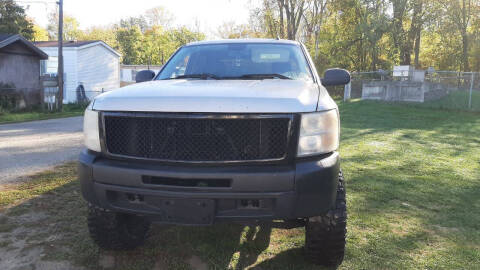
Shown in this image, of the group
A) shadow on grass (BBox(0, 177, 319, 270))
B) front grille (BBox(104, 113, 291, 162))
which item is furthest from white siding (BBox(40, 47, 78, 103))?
front grille (BBox(104, 113, 291, 162))

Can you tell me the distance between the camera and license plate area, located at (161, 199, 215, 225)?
2.22 m

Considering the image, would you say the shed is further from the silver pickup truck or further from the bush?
the silver pickup truck

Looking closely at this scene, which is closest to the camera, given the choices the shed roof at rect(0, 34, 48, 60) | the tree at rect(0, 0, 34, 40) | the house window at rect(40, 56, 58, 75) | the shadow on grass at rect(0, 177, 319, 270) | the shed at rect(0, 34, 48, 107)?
the shadow on grass at rect(0, 177, 319, 270)

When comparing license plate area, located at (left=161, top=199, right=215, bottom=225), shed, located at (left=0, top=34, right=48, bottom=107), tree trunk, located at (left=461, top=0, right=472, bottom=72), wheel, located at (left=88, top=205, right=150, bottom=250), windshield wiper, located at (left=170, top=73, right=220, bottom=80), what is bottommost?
wheel, located at (left=88, top=205, right=150, bottom=250)

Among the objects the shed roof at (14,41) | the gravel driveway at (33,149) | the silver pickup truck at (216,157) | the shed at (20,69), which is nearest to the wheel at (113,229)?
the silver pickup truck at (216,157)

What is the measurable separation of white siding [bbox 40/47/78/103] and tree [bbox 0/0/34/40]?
51.1 ft

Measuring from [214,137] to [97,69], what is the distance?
27.5 m

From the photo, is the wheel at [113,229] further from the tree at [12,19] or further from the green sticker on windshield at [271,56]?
the tree at [12,19]

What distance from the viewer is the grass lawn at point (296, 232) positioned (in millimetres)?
2844

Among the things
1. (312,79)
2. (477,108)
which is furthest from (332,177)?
(477,108)

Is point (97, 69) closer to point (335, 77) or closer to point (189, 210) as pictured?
point (335, 77)

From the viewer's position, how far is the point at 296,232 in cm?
341

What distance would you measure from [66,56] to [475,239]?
26229 millimetres

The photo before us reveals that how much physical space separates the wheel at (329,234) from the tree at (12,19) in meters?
42.1
